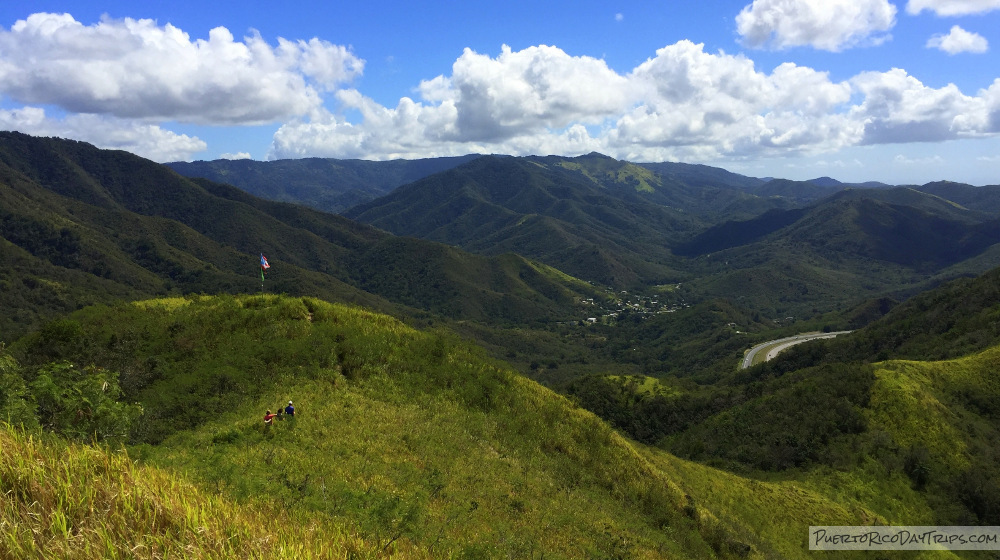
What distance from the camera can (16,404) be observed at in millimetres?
15312

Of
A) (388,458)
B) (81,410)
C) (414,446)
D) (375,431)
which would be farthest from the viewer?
(375,431)

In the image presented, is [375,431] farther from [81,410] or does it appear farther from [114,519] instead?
[114,519]

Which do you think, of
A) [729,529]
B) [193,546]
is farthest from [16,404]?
[729,529]

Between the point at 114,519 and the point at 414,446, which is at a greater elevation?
the point at 114,519

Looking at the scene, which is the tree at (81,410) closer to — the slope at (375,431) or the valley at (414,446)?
the valley at (414,446)

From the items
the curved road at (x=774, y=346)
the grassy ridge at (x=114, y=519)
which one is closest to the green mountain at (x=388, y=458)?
the grassy ridge at (x=114, y=519)

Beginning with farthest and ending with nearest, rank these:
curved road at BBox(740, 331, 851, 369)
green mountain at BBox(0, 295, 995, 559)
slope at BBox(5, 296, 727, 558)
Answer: curved road at BBox(740, 331, 851, 369) → slope at BBox(5, 296, 727, 558) → green mountain at BBox(0, 295, 995, 559)

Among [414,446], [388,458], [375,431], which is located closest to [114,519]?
[388,458]

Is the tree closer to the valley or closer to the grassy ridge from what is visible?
the valley

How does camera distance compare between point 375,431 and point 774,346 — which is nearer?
point 375,431

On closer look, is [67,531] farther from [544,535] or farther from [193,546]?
[544,535]

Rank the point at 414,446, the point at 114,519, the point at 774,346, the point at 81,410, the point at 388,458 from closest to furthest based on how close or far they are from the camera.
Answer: the point at 114,519
the point at 81,410
the point at 388,458
the point at 414,446
the point at 774,346

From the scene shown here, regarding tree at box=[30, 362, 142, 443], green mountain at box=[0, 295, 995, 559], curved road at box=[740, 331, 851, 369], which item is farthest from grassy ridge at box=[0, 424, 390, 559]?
curved road at box=[740, 331, 851, 369]

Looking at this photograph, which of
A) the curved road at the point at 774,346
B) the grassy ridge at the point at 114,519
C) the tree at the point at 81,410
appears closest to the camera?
the grassy ridge at the point at 114,519
